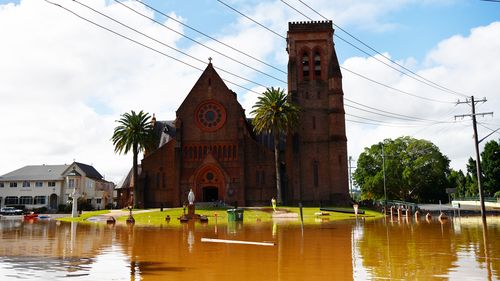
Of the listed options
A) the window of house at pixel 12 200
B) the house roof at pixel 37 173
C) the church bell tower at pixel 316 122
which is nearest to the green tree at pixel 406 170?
the church bell tower at pixel 316 122

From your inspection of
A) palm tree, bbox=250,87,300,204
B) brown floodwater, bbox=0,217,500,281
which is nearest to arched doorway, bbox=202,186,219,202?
palm tree, bbox=250,87,300,204

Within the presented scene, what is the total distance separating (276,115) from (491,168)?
180 ft

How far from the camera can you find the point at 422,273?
487 inches

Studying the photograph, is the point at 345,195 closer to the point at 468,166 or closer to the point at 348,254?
the point at 348,254

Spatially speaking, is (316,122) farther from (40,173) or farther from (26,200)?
(26,200)

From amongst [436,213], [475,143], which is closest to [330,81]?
[436,213]

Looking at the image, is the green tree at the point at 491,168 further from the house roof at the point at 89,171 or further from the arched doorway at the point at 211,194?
the house roof at the point at 89,171

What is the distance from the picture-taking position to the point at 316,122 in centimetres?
6569

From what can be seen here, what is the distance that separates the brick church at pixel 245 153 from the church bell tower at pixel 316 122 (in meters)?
0.14

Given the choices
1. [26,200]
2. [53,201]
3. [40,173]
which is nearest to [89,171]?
[40,173]

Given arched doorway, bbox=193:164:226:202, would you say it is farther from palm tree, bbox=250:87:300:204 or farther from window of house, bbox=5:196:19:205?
window of house, bbox=5:196:19:205

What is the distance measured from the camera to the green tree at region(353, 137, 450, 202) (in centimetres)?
8594

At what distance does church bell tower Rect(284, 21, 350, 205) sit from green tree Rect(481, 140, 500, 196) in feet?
145

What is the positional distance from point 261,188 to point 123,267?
4964 centimetres
